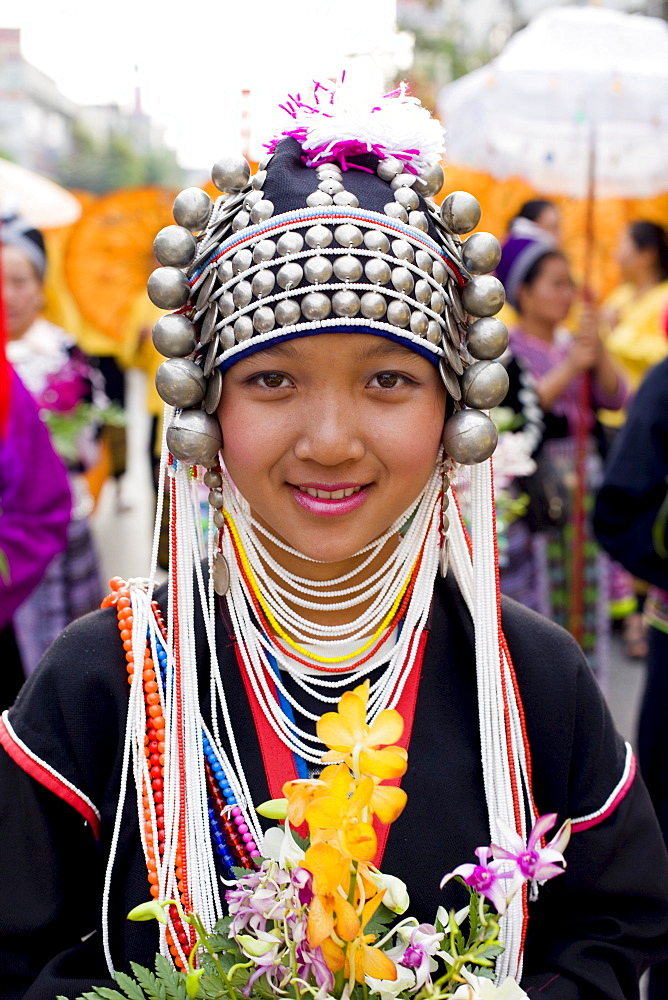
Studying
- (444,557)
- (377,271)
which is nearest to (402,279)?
(377,271)

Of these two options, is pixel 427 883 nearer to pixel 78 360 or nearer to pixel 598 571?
pixel 598 571

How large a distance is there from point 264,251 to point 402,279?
0.59ft

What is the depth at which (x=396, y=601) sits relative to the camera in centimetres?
155

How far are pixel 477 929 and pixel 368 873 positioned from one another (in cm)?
23

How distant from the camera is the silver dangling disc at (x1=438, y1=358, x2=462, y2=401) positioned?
1397 mm

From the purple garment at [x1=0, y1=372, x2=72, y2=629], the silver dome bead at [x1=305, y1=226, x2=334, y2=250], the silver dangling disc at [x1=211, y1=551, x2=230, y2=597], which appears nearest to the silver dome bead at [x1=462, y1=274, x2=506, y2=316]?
the silver dome bead at [x1=305, y1=226, x2=334, y2=250]

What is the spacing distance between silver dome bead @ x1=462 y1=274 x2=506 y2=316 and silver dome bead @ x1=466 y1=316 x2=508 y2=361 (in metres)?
0.02

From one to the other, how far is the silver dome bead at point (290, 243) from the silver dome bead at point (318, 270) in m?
0.03

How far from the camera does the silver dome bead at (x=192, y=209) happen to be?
4.63 ft

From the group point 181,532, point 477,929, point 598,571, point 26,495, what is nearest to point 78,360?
point 26,495

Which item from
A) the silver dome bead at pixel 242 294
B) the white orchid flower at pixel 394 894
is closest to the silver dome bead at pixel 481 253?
the silver dome bead at pixel 242 294

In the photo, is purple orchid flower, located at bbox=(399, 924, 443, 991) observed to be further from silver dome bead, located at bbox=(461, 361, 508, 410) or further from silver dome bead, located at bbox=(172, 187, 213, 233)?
silver dome bead, located at bbox=(172, 187, 213, 233)

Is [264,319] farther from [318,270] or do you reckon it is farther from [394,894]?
[394,894]

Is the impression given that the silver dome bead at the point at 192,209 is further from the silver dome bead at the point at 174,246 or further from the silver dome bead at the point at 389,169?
the silver dome bead at the point at 389,169
